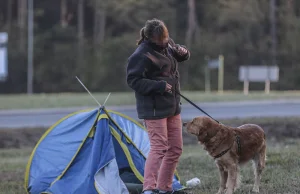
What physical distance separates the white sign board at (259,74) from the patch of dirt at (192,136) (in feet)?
94.4

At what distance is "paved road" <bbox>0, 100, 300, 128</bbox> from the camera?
21.0 meters

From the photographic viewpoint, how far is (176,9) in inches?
2071

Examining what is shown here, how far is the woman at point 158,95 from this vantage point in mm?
6559

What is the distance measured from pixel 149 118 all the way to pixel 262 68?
40.6m

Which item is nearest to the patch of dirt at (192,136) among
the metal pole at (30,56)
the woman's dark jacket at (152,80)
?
the woman's dark jacket at (152,80)

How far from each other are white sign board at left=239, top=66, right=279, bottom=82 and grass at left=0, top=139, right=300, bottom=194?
3527 centimetres

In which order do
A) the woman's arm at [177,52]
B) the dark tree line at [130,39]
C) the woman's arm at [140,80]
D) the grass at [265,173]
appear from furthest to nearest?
the dark tree line at [130,39] < the grass at [265,173] < the woman's arm at [177,52] < the woman's arm at [140,80]

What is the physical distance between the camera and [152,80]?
6.56 metres

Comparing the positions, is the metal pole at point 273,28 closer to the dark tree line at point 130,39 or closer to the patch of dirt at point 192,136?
the dark tree line at point 130,39

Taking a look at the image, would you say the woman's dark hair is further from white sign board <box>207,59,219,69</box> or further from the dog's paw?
white sign board <box>207,59,219,69</box>

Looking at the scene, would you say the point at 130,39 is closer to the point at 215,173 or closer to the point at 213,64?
the point at 213,64

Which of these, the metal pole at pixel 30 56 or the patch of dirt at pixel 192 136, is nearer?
the patch of dirt at pixel 192 136

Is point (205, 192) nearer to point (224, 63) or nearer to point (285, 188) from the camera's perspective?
point (285, 188)

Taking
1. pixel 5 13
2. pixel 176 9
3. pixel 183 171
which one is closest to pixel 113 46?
pixel 176 9
